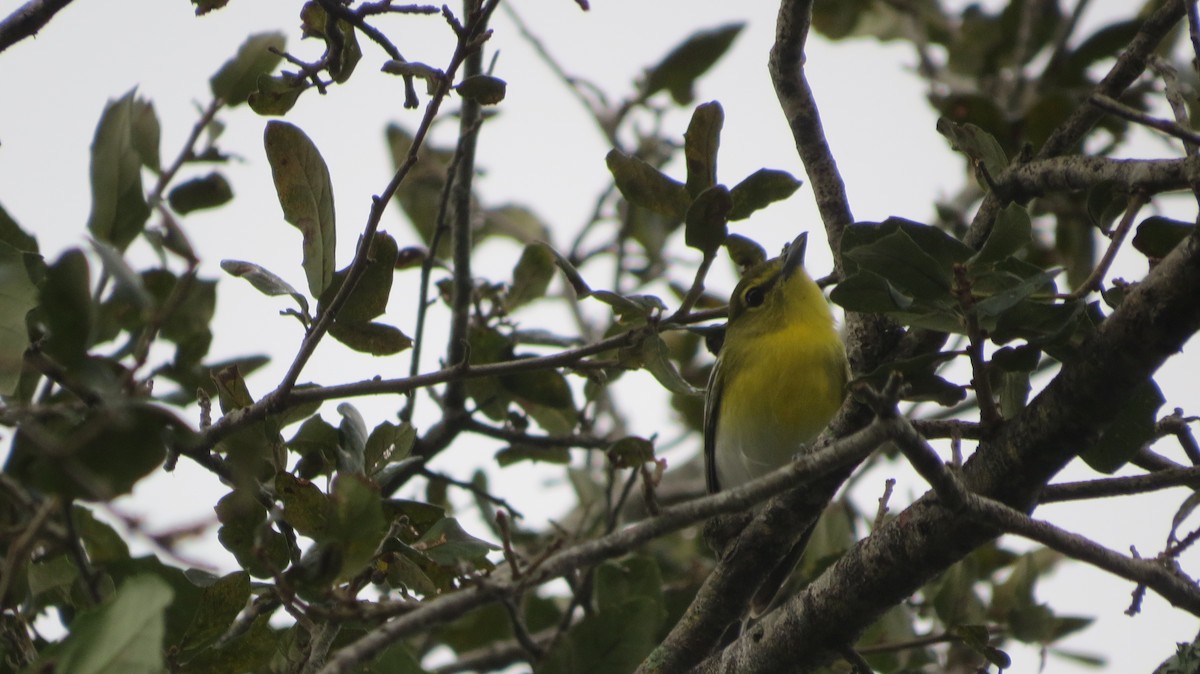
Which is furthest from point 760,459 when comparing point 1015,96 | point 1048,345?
point 1048,345

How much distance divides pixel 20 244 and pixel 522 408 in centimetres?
169

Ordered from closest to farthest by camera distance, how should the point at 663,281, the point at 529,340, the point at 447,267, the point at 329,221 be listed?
the point at 329,221 < the point at 529,340 < the point at 447,267 < the point at 663,281

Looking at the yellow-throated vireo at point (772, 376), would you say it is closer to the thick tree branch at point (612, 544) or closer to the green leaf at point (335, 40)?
the green leaf at point (335, 40)

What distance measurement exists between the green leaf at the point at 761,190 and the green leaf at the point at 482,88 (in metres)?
0.56

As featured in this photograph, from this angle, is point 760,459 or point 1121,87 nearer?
point 1121,87

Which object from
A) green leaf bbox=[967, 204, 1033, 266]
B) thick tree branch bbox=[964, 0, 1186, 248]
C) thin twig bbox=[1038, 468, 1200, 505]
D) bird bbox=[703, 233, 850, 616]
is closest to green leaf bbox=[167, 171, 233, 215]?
bird bbox=[703, 233, 850, 616]

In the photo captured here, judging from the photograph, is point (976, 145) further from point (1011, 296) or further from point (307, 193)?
point (307, 193)

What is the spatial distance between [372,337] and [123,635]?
115 cm

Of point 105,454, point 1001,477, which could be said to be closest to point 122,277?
point 105,454

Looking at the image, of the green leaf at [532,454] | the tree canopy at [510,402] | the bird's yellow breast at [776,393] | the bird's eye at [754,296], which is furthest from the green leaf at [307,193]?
the bird's eye at [754,296]

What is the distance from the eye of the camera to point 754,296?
5023 millimetres

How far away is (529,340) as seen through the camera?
3.63 metres

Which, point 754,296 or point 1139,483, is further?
point 754,296

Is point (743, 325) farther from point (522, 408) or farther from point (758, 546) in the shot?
point (758, 546)
